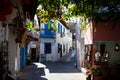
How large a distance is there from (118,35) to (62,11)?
24.9 ft

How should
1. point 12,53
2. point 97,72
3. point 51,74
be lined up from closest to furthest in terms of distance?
point 12,53 → point 97,72 → point 51,74

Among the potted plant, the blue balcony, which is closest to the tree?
the potted plant

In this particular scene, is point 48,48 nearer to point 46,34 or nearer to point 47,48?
point 47,48

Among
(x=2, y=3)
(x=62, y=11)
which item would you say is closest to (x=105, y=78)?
(x=62, y=11)

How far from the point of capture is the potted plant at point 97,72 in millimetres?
18938

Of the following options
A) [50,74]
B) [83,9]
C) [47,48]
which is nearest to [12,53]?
[83,9]

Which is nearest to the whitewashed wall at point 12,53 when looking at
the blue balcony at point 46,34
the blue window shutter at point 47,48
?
the blue balcony at point 46,34

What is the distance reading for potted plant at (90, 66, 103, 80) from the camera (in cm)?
1894

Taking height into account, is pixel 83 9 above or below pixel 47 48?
above

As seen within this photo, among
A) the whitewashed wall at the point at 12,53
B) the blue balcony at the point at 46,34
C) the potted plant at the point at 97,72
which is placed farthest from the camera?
the blue balcony at the point at 46,34

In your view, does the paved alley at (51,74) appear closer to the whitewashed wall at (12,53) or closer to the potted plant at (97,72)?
the potted plant at (97,72)

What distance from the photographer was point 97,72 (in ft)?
62.1

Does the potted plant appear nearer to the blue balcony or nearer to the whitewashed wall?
the whitewashed wall

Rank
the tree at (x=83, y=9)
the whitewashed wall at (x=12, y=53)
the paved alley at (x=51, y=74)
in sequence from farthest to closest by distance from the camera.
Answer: the paved alley at (x=51, y=74)
the whitewashed wall at (x=12, y=53)
the tree at (x=83, y=9)
